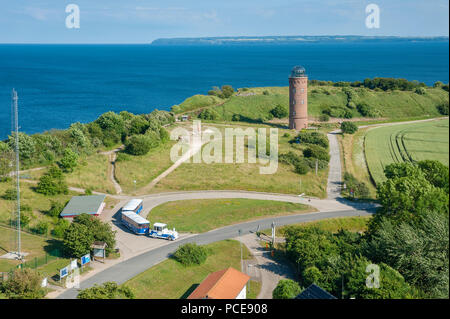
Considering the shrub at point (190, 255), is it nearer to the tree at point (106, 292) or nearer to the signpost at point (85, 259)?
the tree at point (106, 292)

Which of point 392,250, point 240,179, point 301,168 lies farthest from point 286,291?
point 301,168

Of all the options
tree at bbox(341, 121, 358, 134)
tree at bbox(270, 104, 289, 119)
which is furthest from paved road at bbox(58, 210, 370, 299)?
tree at bbox(270, 104, 289, 119)

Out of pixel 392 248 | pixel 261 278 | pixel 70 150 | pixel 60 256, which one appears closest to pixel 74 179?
pixel 70 150

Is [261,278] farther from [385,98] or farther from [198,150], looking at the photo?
[385,98]

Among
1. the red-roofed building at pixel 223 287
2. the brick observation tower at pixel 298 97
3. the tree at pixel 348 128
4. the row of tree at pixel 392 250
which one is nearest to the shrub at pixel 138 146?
the row of tree at pixel 392 250

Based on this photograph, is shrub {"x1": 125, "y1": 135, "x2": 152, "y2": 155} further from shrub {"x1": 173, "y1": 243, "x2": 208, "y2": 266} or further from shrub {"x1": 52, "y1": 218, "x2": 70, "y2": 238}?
shrub {"x1": 173, "y1": 243, "x2": 208, "y2": 266}

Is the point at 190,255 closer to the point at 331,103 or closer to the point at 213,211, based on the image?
the point at 213,211
